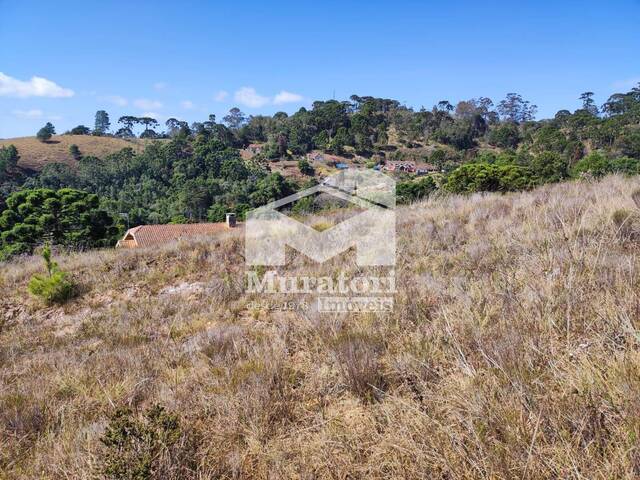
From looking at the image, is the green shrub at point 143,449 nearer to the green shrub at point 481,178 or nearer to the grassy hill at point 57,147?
the green shrub at point 481,178

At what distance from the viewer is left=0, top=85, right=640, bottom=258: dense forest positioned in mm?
24344

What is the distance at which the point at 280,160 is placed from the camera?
198ft

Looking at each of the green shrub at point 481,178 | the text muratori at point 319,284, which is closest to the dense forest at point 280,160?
the green shrub at point 481,178

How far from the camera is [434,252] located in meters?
4.43

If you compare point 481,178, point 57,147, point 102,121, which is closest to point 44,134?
point 57,147

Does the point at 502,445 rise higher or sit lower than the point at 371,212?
lower

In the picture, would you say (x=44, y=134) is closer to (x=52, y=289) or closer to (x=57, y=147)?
(x=57, y=147)

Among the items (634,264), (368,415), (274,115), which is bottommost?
(368,415)

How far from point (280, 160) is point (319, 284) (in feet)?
191

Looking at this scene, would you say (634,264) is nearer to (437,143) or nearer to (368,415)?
(368,415)

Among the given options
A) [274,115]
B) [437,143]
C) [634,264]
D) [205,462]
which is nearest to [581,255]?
[634,264]

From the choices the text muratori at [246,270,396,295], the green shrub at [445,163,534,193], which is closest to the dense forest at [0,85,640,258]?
the green shrub at [445,163,534,193]

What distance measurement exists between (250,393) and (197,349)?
1.07m

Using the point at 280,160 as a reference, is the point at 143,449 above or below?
below
